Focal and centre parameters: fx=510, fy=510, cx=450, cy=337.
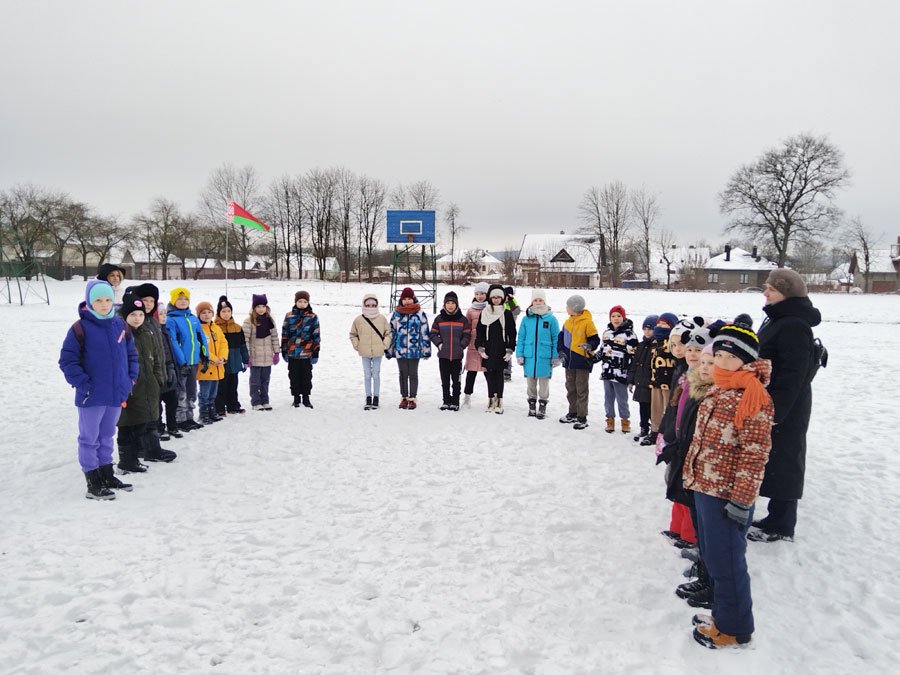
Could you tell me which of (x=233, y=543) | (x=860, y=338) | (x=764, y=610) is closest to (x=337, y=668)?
(x=233, y=543)

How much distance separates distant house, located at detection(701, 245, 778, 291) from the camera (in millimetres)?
63875

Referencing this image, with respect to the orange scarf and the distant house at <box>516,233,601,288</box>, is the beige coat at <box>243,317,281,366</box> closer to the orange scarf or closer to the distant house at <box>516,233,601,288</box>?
the orange scarf

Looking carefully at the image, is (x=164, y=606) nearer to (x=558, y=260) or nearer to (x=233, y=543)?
(x=233, y=543)

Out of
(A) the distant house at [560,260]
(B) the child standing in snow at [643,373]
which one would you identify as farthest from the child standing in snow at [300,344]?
(A) the distant house at [560,260]

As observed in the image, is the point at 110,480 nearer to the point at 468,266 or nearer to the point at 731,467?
the point at 731,467

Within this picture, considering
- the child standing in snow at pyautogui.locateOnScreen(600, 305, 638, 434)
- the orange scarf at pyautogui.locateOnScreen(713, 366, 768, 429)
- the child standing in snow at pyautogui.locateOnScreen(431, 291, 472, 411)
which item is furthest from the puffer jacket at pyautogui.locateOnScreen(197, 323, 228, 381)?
the orange scarf at pyautogui.locateOnScreen(713, 366, 768, 429)

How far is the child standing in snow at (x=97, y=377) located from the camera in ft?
15.3

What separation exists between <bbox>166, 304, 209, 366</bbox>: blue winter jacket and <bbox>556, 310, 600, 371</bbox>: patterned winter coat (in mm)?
5208

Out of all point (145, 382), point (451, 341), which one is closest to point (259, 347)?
point (145, 382)

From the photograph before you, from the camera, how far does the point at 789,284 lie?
3.77 metres

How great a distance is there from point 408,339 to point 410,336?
60 millimetres

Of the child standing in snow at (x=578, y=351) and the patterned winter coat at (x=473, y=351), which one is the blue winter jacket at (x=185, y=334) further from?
the child standing in snow at (x=578, y=351)

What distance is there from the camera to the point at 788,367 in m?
3.56

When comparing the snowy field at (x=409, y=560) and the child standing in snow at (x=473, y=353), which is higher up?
the child standing in snow at (x=473, y=353)
